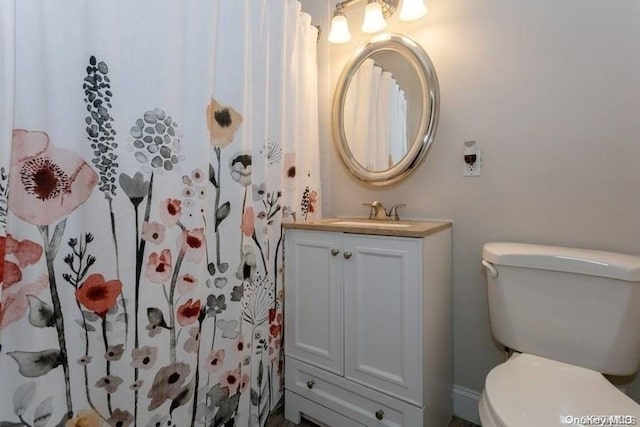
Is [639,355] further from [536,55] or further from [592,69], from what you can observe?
[536,55]

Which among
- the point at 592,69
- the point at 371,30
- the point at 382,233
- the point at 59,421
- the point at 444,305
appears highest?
the point at 371,30

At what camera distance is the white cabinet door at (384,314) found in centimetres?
111

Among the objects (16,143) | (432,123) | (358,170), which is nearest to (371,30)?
(432,123)

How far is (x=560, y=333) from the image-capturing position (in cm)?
104

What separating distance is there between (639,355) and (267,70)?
5.46 ft

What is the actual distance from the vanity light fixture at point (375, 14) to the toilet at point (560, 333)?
105 cm

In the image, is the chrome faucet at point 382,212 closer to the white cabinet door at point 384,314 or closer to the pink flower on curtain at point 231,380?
the white cabinet door at point 384,314

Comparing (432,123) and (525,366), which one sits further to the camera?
(432,123)

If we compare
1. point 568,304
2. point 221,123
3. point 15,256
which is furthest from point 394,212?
point 15,256

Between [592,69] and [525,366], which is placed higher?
[592,69]

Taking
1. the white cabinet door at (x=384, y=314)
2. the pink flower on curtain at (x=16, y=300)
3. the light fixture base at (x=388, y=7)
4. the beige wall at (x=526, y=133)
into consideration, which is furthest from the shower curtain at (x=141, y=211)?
the beige wall at (x=526, y=133)

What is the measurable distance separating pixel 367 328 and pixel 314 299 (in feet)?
0.89

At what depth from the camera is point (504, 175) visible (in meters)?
1.29

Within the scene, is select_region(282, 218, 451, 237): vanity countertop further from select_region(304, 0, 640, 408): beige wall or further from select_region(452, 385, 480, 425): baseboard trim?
select_region(452, 385, 480, 425): baseboard trim
